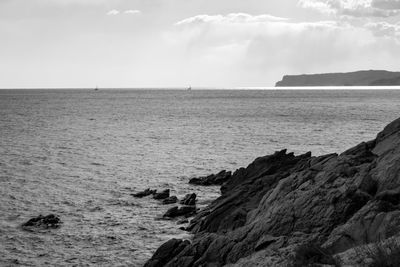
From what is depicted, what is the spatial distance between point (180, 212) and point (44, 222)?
Result: 902cm

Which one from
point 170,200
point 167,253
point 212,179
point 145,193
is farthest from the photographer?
point 212,179

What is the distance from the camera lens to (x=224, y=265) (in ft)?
57.1

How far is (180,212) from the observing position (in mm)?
31891

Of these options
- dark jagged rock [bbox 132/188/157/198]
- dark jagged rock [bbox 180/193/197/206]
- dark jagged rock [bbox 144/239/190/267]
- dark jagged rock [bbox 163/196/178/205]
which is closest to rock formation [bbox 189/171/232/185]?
dark jagged rock [bbox 132/188/157/198]

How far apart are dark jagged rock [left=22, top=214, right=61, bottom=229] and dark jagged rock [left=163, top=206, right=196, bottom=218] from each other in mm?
7159

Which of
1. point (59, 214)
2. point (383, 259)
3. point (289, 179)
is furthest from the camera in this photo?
point (59, 214)

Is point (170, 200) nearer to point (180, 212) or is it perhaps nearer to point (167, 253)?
point (180, 212)

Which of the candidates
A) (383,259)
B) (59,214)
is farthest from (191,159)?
(383,259)

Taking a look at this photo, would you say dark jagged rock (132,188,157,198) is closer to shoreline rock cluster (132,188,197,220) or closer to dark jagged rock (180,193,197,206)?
shoreline rock cluster (132,188,197,220)

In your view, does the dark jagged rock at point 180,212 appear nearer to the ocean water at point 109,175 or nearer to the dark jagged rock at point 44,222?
the ocean water at point 109,175

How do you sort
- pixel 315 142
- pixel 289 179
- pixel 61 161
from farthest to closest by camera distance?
1. pixel 315 142
2. pixel 61 161
3. pixel 289 179

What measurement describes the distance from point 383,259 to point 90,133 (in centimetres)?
8474

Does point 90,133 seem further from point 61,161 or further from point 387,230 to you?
point 387,230

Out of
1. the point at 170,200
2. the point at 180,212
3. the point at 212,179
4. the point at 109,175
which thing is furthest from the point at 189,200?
the point at 109,175
